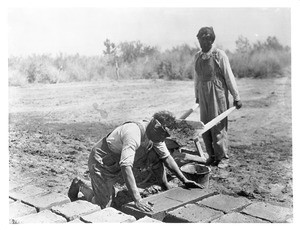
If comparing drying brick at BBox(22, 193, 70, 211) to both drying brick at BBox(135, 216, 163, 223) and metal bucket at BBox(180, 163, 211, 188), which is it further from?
metal bucket at BBox(180, 163, 211, 188)

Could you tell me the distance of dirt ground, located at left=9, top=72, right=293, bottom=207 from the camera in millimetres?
6586

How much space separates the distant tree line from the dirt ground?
8.5 inches

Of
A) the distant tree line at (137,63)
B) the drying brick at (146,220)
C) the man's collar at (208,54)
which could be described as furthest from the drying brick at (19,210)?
the man's collar at (208,54)

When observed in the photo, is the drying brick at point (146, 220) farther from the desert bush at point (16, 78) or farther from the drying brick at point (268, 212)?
the desert bush at point (16, 78)

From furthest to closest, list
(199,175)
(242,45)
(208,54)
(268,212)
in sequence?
(242,45) < (208,54) < (199,175) < (268,212)

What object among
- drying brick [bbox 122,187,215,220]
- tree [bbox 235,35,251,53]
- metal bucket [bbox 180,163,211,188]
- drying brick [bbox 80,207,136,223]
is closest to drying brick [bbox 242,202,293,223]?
drying brick [bbox 122,187,215,220]

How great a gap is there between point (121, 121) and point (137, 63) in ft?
4.33

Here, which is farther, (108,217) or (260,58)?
(260,58)

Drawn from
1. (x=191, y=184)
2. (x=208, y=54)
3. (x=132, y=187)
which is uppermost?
(x=208, y=54)

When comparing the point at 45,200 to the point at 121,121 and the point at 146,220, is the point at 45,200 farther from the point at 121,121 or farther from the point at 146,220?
the point at 121,121

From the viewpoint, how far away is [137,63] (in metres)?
9.37

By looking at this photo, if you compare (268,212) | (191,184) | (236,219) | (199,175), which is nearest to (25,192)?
(191,184)

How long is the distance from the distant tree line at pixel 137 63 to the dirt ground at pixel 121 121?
0.22 meters

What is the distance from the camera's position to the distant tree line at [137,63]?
25.1 ft
